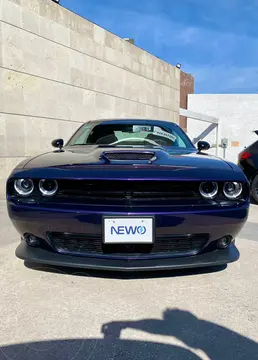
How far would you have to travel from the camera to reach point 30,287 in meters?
2.35

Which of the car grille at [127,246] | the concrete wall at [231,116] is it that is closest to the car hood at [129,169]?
the car grille at [127,246]

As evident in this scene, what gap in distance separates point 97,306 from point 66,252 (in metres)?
0.42

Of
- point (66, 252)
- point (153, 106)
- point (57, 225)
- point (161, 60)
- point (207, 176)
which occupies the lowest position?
point (66, 252)

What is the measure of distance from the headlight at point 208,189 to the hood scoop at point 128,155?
43cm

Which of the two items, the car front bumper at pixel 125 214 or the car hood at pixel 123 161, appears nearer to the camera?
the car front bumper at pixel 125 214

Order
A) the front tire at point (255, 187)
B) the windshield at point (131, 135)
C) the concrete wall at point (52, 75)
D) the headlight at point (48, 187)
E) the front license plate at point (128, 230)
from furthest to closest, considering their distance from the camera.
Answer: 1. the concrete wall at point (52, 75)
2. the front tire at point (255, 187)
3. the windshield at point (131, 135)
4. the headlight at point (48, 187)
5. the front license plate at point (128, 230)

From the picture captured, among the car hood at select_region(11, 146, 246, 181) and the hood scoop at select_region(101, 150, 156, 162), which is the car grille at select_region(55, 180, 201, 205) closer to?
the car hood at select_region(11, 146, 246, 181)

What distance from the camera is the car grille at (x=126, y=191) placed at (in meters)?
2.13

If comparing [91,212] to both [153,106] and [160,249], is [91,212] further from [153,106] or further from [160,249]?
[153,106]

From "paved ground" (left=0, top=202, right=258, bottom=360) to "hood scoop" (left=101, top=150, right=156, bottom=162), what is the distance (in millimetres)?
920

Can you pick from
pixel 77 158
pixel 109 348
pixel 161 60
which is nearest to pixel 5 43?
pixel 77 158

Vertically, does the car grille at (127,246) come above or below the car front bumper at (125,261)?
above

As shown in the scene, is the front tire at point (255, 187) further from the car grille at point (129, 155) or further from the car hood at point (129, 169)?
the car grille at point (129, 155)

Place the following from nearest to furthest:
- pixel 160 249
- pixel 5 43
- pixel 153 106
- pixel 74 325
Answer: pixel 74 325 < pixel 160 249 < pixel 5 43 < pixel 153 106
